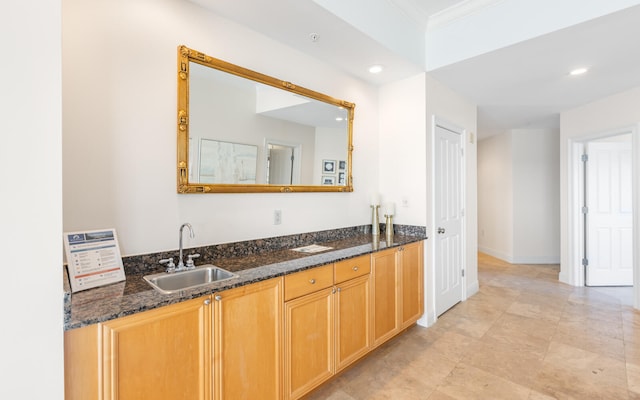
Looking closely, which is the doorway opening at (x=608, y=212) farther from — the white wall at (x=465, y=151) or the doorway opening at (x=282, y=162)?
the doorway opening at (x=282, y=162)

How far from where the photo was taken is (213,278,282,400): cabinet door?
1.39 metres

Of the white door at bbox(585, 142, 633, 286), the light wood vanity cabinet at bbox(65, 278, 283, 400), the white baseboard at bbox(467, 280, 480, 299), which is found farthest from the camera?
the white door at bbox(585, 142, 633, 286)

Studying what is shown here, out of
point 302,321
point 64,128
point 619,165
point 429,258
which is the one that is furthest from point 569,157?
point 64,128

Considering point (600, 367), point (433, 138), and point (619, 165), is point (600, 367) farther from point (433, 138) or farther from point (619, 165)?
point (619, 165)

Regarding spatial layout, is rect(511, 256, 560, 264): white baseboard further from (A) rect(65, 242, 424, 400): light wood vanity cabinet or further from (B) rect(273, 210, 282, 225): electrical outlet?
(B) rect(273, 210, 282, 225): electrical outlet

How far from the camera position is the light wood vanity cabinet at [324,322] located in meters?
1.71

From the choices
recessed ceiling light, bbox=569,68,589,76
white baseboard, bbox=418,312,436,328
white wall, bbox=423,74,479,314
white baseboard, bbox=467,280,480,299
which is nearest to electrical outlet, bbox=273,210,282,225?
white wall, bbox=423,74,479,314

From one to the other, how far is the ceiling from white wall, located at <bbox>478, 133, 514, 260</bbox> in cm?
193

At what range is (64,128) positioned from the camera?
1433mm

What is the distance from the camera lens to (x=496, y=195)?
5867mm

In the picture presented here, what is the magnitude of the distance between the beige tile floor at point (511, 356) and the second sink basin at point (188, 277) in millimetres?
1002

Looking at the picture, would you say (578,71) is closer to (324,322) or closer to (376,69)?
(376,69)
